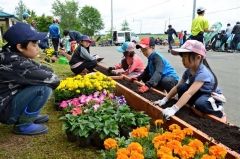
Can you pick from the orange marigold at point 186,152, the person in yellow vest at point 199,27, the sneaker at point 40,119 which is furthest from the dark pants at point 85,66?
the orange marigold at point 186,152

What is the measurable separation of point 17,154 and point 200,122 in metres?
1.88

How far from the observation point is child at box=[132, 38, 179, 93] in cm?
521

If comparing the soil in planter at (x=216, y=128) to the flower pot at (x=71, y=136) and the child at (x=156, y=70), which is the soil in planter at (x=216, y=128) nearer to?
the child at (x=156, y=70)

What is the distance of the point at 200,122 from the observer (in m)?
3.76

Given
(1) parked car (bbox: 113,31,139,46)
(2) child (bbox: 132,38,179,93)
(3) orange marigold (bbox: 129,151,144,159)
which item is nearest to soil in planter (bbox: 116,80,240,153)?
(2) child (bbox: 132,38,179,93)

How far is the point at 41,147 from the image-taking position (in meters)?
3.49

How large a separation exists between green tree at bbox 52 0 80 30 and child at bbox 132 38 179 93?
7758 cm

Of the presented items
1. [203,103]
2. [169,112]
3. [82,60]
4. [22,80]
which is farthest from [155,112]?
[82,60]

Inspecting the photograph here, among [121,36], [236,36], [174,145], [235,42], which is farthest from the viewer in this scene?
[121,36]

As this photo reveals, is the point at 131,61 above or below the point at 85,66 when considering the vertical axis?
above

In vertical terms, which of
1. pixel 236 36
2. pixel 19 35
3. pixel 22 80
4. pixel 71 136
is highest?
pixel 19 35

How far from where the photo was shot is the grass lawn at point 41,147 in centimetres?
328

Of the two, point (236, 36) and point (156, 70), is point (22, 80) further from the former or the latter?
point (236, 36)

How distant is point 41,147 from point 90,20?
80.7 meters
